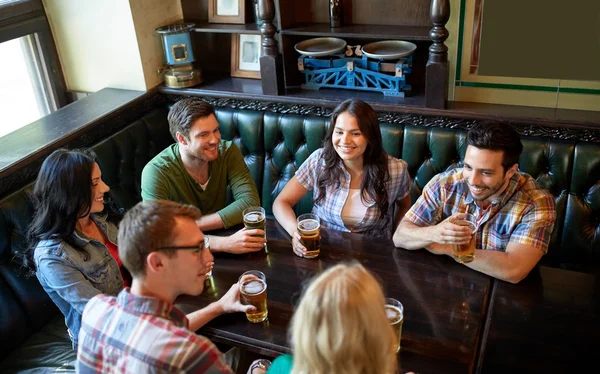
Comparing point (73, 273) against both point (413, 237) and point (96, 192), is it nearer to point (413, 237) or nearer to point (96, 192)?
point (96, 192)

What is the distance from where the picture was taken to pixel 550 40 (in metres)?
2.65

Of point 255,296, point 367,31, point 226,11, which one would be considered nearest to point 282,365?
point 255,296

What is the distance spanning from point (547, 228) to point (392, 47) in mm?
1395

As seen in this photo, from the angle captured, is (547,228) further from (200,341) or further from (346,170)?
(200,341)

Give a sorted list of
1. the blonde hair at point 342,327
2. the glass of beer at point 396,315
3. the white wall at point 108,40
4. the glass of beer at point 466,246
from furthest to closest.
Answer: the white wall at point 108,40
the glass of beer at point 466,246
the glass of beer at point 396,315
the blonde hair at point 342,327

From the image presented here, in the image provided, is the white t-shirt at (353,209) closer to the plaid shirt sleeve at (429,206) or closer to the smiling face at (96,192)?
the plaid shirt sleeve at (429,206)

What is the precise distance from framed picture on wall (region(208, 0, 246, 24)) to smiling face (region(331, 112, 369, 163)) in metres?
1.22

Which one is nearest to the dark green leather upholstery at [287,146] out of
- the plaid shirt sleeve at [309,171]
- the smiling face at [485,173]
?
the plaid shirt sleeve at [309,171]

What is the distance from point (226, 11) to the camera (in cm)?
327

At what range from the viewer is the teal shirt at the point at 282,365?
1.64 m

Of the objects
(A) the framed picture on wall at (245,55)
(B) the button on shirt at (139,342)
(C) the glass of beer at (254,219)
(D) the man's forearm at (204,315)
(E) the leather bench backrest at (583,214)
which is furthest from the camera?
(A) the framed picture on wall at (245,55)

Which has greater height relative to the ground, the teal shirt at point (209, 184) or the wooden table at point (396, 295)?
the teal shirt at point (209, 184)

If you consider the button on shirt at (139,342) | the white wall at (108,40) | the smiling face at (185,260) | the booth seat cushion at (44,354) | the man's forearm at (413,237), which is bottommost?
the booth seat cushion at (44,354)

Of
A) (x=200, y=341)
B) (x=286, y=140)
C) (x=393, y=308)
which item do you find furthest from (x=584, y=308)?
(x=286, y=140)
